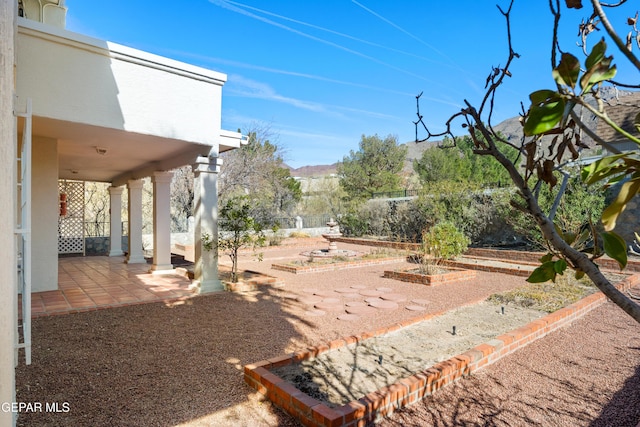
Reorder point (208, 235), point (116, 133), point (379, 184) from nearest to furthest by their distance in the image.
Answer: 1. point (116, 133)
2. point (208, 235)
3. point (379, 184)

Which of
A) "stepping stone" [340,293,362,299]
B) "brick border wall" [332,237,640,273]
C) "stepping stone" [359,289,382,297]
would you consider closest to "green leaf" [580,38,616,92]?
"stepping stone" [340,293,362,299]

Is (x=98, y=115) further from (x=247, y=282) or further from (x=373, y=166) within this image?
(x=373, y=166)

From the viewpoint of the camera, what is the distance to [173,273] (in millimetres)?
9289

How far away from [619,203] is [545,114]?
195mm

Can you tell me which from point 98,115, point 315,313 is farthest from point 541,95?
point 98,115

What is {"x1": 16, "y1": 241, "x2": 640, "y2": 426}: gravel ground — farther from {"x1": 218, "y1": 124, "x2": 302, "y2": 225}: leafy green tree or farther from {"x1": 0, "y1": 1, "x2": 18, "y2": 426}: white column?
{"x1": 218, "y1": 124, "x2": 302, "y2": 225}: leafy green tree

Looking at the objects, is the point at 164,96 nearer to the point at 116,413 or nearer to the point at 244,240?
the point at 244,240

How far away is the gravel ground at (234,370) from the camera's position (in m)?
3.03

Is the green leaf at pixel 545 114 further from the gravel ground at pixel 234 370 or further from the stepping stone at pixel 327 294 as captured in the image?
the stepping stone at pixel 327 294

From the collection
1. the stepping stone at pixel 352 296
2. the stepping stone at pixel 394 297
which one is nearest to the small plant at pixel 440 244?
the stepping stone at pixel 394 297

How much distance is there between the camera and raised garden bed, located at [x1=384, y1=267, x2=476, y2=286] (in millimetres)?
8333

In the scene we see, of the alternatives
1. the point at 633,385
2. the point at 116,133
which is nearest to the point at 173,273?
the point at 116,133

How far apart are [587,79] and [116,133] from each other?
267 inches

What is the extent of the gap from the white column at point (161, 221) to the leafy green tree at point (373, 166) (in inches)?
899
